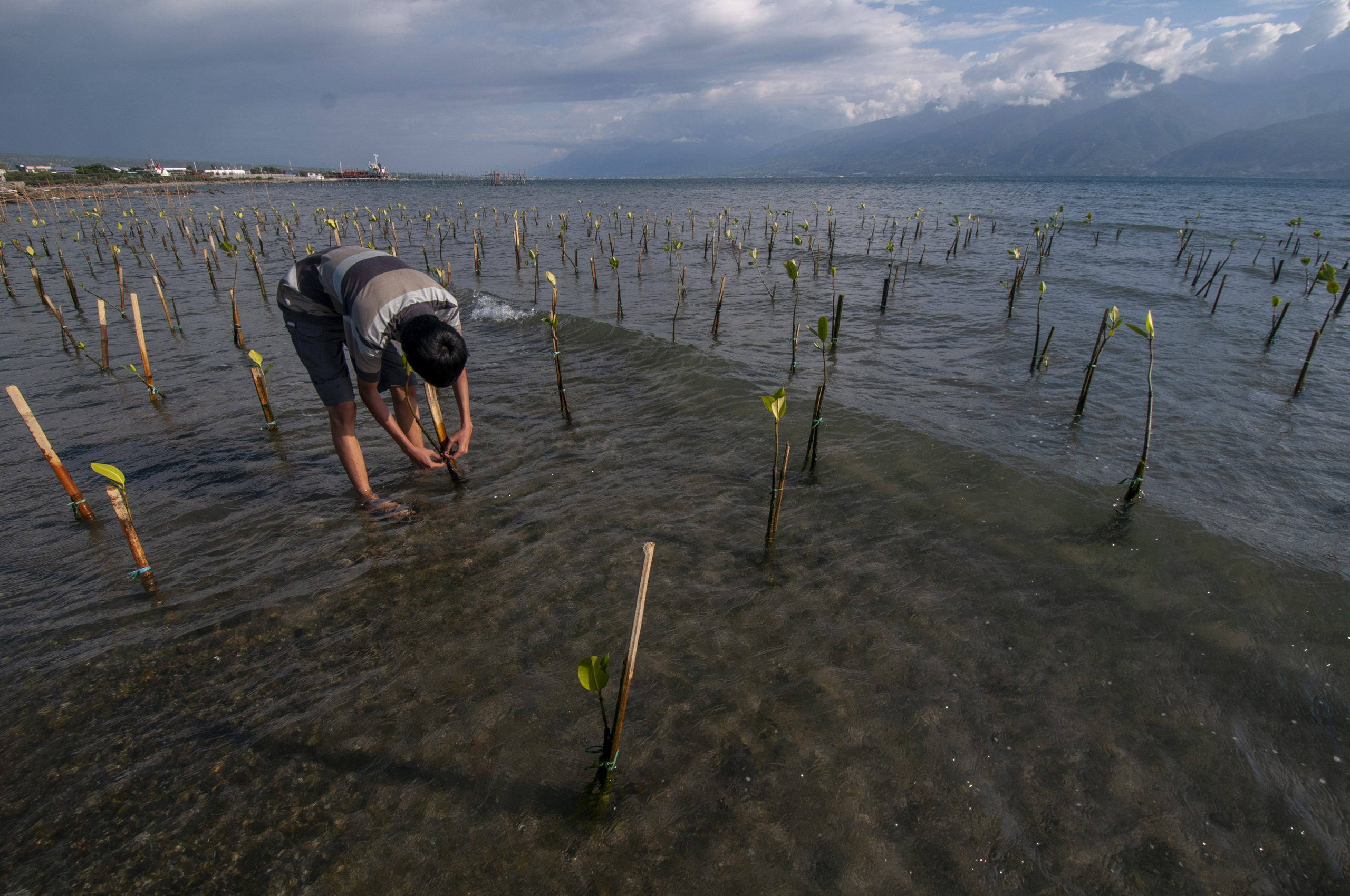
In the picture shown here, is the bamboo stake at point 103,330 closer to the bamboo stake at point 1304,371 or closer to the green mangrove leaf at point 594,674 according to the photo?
the green mangrove leaf at point 594,674

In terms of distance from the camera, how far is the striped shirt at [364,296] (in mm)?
4039

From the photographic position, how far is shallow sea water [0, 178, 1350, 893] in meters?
2.81

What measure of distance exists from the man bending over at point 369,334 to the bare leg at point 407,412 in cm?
3

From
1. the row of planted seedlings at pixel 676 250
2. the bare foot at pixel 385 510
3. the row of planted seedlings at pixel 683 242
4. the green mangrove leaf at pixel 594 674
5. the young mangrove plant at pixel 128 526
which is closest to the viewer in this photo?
the green mangrove leaf at pixel 594 674

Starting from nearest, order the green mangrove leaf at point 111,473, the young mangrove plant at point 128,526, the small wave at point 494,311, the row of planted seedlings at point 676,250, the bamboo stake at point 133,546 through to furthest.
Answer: the green mangrove leaf at point 111,473
the young mangrove plant at point 128,526
the bamboo stake at point 133,546
the row of planted seedlings at point 676,250
the small wave at point 494,311

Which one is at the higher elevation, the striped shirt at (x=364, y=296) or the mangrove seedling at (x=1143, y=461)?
the striped shirt at (x=364, y=296)

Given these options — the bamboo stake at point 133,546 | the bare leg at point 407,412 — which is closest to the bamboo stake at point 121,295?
the bare leg at point 407,412

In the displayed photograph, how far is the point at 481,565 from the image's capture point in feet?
15.7

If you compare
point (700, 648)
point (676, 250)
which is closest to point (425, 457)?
point (700, 648)

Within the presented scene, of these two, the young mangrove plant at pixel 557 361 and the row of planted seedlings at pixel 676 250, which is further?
the young mangrove plant at pixel 557 361

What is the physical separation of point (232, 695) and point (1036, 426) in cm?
868

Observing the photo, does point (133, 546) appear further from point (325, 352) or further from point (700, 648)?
point (700, 648)

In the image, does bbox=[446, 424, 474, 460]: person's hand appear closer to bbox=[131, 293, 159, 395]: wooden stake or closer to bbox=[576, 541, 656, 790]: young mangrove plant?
bbox=[576, 541, 656, 790]: young mangrove plant

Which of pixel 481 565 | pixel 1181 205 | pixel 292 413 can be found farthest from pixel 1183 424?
pixel 1181 205
